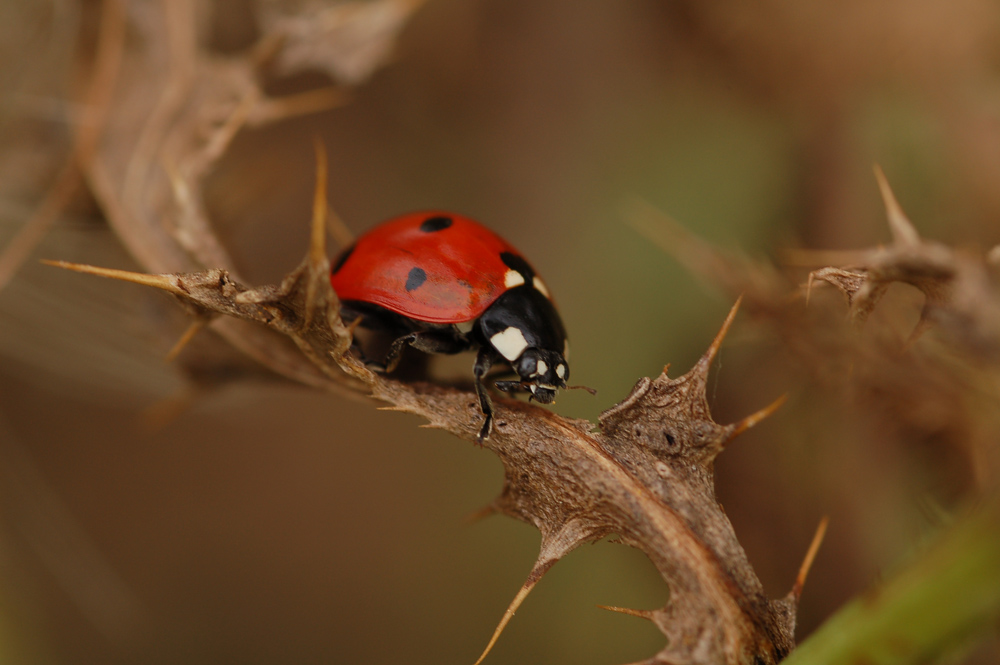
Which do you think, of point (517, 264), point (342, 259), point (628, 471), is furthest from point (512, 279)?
point (628, 471)

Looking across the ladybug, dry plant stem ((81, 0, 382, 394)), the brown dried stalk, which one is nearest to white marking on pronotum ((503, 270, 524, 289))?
the ladybug

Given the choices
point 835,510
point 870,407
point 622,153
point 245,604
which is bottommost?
point 245,604

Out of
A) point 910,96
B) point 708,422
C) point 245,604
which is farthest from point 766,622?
point 245,604

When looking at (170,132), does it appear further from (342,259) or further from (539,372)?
(539,372)

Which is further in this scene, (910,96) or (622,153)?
(622,153)

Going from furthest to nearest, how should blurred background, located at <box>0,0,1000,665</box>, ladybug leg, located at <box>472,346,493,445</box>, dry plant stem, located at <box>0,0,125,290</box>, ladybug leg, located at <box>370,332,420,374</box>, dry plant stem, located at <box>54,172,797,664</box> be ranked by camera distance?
blurred background, located at <box>0,0,1000,665</box>
dry plant stem, located at <box>0,0,125,290</box>
ladybug leg, located at <box>370,332,420,374</box>
ladybug leg, located at <box>472,346,493,445</box>
dry plant stem, located at <box>54,172,797,664</box>

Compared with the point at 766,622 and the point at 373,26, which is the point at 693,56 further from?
the point at 766,622

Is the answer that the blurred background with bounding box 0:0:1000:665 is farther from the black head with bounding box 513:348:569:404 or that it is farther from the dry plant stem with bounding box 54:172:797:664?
the dry plant stem with bounding box 54:172:797:664

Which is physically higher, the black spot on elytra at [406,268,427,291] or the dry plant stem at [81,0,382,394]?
the dry plant stem at [81,0,382,394]
